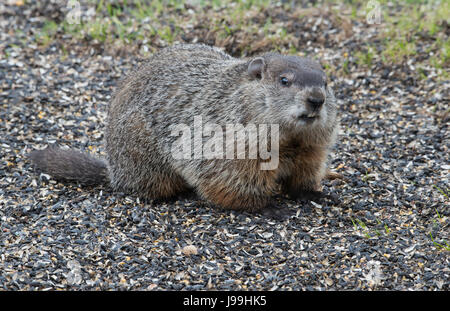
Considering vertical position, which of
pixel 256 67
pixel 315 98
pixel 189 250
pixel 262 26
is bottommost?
pixel 189 250

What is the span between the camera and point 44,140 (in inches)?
271

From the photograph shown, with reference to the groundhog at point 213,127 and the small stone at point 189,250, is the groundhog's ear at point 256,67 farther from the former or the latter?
the small stone at point 189,250

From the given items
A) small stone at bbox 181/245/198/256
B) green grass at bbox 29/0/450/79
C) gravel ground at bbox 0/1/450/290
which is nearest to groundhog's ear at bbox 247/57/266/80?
gravel ground at bbox 0/1/450/290

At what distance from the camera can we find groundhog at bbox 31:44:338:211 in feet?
16.9

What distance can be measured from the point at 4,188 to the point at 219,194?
2.18 metres

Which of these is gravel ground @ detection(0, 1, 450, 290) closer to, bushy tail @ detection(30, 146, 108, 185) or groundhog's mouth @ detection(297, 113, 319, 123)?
bushy tail @ detection(30, 146, 108, 185)

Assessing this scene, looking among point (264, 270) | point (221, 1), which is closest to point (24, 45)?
point (221, 1)

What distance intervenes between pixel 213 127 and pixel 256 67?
67 centimetres

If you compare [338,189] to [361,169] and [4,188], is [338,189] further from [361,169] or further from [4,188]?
[4,188]

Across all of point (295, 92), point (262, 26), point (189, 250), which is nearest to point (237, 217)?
point (189, 250)

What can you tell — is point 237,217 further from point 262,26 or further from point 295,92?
point 262,26

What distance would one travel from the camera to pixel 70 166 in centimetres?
611

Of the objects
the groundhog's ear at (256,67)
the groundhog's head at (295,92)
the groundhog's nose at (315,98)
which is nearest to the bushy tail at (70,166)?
the groundhog's ear at (256,67)

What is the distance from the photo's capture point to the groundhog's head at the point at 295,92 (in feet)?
16.2
